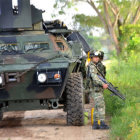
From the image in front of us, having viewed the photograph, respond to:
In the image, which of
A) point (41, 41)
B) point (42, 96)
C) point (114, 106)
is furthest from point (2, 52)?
point (114, 106)

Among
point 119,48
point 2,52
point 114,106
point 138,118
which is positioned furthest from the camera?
point 119,48

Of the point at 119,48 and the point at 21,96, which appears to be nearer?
the point at 21,96

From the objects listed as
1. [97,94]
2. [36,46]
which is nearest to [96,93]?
[97,94]

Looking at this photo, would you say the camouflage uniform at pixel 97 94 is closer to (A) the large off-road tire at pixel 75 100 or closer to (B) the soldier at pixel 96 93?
(B) the soldier at pixel 96 93

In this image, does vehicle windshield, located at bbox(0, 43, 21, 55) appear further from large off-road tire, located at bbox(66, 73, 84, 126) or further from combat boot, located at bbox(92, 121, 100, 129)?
combat boot, located at bbox(92, 121, 100, 129)

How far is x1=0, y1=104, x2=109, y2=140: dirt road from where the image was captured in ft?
23.3

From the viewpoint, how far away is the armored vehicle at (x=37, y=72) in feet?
24.5

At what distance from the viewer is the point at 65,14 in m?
22.8

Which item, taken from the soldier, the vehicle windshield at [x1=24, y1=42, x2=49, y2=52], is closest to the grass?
the soldier

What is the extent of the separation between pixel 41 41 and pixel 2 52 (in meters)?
0.73

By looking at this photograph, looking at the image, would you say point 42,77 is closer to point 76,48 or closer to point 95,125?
point 95,125

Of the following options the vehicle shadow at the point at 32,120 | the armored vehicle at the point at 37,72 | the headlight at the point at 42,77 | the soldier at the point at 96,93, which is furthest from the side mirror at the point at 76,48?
the headlight at the point at 42,77

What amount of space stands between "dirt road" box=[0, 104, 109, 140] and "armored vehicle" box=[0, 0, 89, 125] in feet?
1.09

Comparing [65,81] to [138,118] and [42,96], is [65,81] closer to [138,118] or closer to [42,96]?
[42,96]
